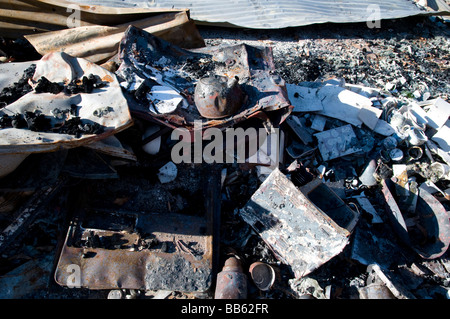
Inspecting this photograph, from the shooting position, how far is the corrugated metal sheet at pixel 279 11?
5.56 meters

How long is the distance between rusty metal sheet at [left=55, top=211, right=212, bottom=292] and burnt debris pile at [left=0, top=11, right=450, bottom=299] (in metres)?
0.01

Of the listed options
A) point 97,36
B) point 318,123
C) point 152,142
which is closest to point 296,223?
point 318,123

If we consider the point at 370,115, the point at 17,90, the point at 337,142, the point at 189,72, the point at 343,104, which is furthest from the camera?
the point at 343,104

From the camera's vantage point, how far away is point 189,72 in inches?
158

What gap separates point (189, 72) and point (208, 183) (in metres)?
1.48

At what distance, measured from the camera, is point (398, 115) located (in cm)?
441

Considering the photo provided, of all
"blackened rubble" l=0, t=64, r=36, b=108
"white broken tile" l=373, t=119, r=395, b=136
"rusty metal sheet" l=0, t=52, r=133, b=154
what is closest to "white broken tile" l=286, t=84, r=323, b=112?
"white broken tile" l=373, t=119, r=395, b=136

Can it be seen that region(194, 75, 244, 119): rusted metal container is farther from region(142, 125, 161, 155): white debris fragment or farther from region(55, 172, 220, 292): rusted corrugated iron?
region(55, 172, 220, 292): rusted corrugated iron

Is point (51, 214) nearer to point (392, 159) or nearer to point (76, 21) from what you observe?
point (76, 21)

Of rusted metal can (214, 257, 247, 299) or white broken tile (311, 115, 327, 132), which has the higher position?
white broken tile (311, 115, 327, 132)

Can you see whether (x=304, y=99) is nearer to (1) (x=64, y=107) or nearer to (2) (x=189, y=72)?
(2) (x=189, y=72)

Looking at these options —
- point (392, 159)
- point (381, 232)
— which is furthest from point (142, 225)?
point (392, 159)

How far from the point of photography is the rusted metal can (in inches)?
119
